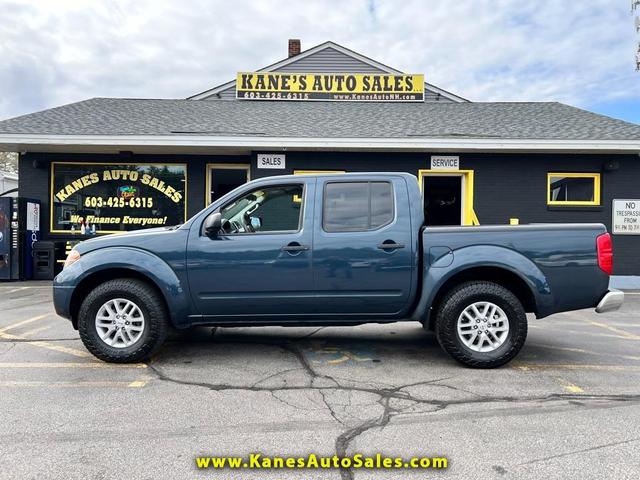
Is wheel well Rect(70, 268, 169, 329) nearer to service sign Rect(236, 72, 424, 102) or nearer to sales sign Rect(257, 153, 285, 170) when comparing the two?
sales sign Rect(257, 153, 285, 170)

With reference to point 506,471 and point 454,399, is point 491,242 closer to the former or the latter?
point 454,399

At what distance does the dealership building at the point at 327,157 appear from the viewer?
9.99 metres

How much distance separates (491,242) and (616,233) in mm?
7897

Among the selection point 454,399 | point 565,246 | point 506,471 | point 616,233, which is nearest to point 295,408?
point 454,399

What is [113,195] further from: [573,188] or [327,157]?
[573,188]

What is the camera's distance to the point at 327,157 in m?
10.6

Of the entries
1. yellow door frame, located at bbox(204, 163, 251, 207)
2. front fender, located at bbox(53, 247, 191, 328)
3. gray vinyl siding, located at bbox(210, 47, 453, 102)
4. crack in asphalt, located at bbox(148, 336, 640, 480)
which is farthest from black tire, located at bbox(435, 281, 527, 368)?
gray vinyl siding, located at bbox(210, 47, 453, 102)

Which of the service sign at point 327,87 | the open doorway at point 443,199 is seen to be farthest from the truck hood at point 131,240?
the service sign at point 327,87

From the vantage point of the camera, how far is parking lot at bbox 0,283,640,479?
273 cm

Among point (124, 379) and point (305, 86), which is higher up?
point (305, 86)

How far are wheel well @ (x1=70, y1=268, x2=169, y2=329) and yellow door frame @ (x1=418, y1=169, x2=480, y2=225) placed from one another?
24.4 ft

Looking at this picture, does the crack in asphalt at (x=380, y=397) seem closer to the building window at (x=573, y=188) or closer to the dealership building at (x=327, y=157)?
the dealership building at (x=327, y=157)

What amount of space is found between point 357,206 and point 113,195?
29.9 feet

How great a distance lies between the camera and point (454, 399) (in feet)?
12.0
